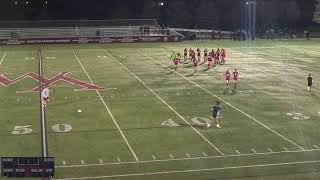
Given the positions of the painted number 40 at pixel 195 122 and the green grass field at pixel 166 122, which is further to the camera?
the painted number 40 at pixel 195 122

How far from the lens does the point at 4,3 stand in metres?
80.4

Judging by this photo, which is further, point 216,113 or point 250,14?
point 250,14

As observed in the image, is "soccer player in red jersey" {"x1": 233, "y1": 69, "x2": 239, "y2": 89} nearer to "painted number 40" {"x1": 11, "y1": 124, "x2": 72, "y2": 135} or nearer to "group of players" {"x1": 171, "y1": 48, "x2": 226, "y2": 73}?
"group of players" {"x1": 171, "y1": 48, "x2": 226, "y2": 73}

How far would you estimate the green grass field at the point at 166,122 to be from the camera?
762 inches

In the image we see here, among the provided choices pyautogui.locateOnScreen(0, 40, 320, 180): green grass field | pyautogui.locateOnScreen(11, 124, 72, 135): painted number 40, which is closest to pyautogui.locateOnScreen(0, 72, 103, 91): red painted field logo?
pyautogui.locateOnScreen(0, 40, 320, 180): green grass field

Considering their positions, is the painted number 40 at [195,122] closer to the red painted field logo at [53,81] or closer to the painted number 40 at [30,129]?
the painted number 40 at [30,129]

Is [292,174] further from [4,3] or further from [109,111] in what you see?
[4,3]

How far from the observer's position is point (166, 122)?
84.4ft

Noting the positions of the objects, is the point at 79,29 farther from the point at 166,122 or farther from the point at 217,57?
the point at 166,122

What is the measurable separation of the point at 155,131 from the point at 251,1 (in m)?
68.8

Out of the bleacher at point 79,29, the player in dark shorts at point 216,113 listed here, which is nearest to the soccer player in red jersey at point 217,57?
the player in dark shorts at point 216,113

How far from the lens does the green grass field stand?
63.5ft

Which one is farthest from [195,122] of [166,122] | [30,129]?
[30,129]
